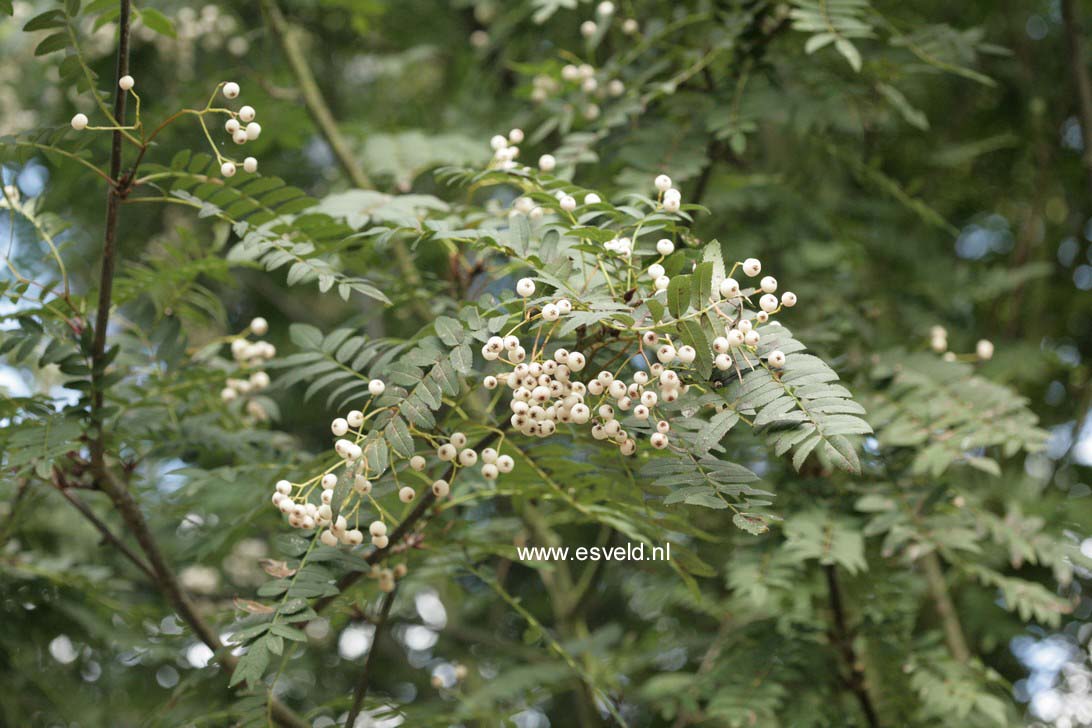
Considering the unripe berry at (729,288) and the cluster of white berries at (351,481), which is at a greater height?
the unripe berry at (729,288)

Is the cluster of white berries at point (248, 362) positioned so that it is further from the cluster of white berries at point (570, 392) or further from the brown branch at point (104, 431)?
the cluster of white berries at point (570, 392)

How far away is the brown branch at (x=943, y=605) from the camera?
2.34m

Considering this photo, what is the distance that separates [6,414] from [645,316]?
3.19 ft

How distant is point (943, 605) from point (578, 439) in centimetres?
136

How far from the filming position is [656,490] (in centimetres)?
132

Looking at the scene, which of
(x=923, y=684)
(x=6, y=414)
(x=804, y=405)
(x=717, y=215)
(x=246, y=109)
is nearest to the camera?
(x=804, y=405)

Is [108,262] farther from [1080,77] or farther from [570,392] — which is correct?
[1080,77]

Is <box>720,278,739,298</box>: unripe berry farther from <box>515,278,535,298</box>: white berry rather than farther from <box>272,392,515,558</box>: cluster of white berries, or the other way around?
<box>272,392,515,558</box>: cluster of white berries

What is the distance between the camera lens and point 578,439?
143 cm

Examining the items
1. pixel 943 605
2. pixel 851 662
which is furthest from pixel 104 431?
pixel 943 605

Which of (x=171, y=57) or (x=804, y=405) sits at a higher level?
(x=804, y=405)

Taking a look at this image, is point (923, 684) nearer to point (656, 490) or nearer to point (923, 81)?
point (656, 490)

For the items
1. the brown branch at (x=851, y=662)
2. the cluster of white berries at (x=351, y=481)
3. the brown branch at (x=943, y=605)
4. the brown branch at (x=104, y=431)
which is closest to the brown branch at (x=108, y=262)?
the brown branch at (x=104, y=431)

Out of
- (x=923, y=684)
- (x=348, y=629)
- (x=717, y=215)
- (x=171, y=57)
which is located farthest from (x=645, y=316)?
(x=171, y=57)
